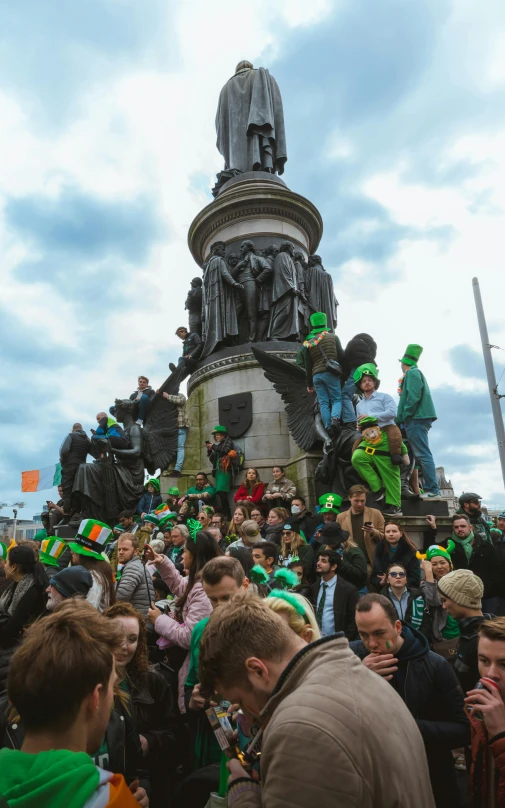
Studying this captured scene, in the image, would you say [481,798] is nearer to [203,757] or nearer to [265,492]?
[203,757]

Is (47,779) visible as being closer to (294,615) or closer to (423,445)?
(294,615)

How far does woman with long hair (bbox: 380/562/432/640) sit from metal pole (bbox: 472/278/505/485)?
10231mm

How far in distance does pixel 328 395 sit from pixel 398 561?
5200 millimetres

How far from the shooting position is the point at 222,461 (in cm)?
1198

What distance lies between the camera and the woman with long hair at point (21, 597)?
390cm

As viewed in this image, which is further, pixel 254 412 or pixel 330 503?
pixel 254 412

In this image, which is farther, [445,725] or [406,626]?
[406,626]

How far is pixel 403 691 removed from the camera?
2777 millimetres

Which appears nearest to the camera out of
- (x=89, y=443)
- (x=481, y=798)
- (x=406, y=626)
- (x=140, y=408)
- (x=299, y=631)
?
(x=481, y=798)

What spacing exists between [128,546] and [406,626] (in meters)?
2.69

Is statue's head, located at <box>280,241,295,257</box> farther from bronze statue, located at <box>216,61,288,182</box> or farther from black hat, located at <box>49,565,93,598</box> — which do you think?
black hat, located at <box>49,565,93,598</box>

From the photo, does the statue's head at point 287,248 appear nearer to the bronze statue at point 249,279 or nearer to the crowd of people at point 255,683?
the bronze statue at point 249,279

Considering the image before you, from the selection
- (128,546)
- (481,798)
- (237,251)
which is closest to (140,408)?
(237,251)

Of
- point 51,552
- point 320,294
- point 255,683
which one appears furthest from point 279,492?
point 255,683
